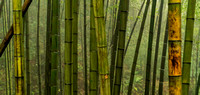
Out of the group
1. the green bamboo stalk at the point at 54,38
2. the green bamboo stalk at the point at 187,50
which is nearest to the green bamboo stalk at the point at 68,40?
the green bamboo stalk at the point at 54,38

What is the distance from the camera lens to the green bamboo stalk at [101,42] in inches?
46.3

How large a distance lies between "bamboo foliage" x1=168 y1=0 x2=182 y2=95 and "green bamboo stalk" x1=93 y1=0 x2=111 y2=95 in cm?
32

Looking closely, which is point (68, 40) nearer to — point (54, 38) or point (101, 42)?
A: point (54, 38)

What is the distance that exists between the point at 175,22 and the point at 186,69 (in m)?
0.64

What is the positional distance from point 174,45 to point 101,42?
1.17ft

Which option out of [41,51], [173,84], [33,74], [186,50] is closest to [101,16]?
[173,84]

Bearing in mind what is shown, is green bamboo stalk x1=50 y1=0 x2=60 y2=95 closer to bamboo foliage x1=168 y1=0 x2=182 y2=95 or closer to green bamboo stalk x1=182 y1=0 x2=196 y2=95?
green bamboo stalk x1=182 y1=0 x2=196 y2=95

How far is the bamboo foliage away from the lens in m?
1.04

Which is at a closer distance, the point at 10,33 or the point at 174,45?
the point at 174,45

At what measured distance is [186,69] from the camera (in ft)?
5.14

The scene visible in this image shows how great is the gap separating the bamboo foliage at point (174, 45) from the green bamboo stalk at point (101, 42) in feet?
1.06

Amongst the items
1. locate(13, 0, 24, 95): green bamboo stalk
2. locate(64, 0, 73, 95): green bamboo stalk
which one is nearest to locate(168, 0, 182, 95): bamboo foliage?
locate(64, 0, 73, 95): green bamboo stalk

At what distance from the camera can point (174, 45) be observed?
106 centimetres

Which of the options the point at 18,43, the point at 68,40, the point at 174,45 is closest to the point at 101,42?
the point at 174,45
